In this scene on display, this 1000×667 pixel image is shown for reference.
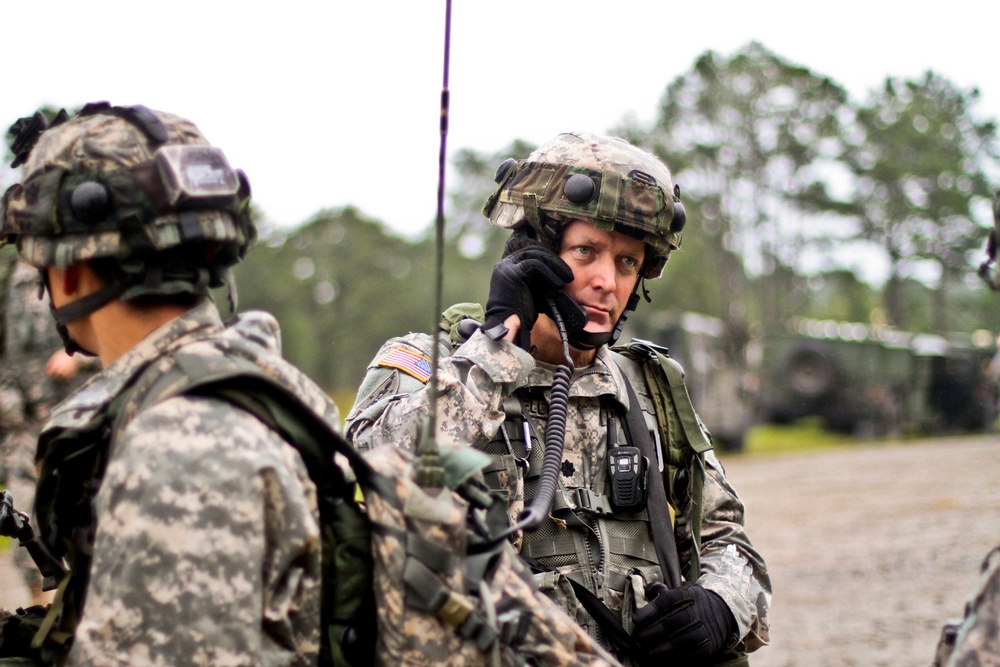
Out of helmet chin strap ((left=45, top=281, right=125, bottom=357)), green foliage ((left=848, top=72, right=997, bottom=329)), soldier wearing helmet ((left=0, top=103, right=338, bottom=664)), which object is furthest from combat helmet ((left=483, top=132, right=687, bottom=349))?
green foliage ((left=848, top=72, right=997, bottom=329))

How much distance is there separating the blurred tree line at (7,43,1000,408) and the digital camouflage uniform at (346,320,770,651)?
79.8 ft

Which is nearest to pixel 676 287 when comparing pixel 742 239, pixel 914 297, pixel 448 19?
pixel 742 239

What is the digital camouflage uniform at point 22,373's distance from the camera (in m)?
6.56

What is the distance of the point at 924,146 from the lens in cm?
3428

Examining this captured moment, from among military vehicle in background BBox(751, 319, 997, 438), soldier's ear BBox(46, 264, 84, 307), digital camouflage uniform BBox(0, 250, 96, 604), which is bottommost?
military vehicle in background BBox(751, 319, 997, 438)

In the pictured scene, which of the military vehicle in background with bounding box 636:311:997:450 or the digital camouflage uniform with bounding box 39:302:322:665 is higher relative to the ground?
the digital camouflage uniform with bounding box 39:302:322:665

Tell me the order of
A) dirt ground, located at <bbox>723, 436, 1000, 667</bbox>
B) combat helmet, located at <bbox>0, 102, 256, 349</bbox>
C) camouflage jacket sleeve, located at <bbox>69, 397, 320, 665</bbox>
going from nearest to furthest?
camouflage jacket sleeve, located at <bbox>69, 397, 320, 665</bbox> → combat helmet, located at <bbox>0, 102, 256, 349</bbox> → dirt ground, located at <bbox>723, 436, 1000, 667</bbox>

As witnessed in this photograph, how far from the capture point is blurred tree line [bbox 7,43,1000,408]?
1252 inches

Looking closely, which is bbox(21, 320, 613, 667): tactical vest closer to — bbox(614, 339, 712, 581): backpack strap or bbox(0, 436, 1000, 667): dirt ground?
bbox(614, 339, 712, 581): backpack strap

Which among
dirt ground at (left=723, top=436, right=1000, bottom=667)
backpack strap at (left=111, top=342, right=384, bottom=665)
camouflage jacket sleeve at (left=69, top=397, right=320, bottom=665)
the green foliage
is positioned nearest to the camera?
camouflage jacket sleeve at (left=69, top=397, right=320, bottom=665)

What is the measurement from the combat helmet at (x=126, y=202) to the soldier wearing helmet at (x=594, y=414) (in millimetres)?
1094

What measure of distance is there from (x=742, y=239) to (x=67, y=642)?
3285 cm

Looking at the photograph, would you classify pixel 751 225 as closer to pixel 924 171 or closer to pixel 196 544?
pixel 924 171

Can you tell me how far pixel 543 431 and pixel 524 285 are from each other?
0.48 m
